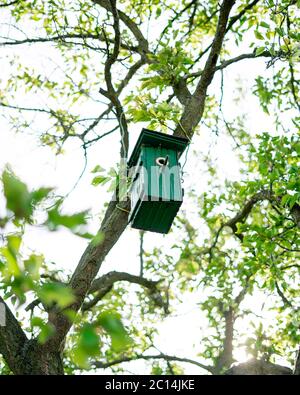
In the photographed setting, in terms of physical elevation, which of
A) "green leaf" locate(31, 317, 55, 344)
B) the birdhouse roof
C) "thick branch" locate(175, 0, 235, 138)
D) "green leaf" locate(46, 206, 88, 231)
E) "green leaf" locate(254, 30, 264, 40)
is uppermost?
"green leaf" locate(254, 30, 264, 40)

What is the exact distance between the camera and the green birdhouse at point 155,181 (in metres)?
4.03

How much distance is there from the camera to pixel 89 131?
220 inches

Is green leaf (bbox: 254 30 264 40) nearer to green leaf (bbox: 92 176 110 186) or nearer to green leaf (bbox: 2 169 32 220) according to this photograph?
green leaf (bbox: 92 176 110 186)

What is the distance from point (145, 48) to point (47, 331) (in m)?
5.37

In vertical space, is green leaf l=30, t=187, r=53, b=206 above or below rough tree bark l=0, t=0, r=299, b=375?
below

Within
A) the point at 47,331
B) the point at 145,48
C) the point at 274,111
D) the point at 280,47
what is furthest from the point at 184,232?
the point at 47,331

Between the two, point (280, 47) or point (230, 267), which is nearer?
point (280, 47)

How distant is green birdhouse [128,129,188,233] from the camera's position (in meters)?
4.03

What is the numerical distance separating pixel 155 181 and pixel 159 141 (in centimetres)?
43

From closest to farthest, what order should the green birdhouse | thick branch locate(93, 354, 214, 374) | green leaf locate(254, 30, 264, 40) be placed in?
the green birdhouse, green leaf locate(254, 30, 264, 40), thick branch locate(93, 354, 214, 374)

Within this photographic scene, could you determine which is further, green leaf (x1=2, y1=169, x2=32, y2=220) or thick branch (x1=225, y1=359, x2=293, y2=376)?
thick branch (x1=225, y1=359, x2=293, y2=376)

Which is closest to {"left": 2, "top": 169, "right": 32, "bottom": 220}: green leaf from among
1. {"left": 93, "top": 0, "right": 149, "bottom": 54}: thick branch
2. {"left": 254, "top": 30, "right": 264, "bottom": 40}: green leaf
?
{"left": 254, "top": 30, "right": 264, "bottom": 40}: green leaf

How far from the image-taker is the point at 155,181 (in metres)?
4.08
